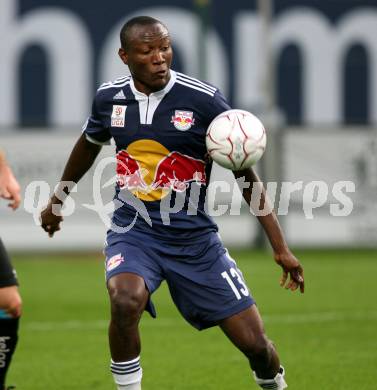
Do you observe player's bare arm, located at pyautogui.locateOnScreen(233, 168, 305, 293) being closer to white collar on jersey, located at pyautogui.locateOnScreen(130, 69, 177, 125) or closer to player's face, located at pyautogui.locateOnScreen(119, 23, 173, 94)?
white collar on jersey, located at pyautogui.locateOnScreen(130, 69, 177, 125)

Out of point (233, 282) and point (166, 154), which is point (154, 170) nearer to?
point (166, 154)

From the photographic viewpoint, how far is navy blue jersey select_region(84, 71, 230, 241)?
24.0ft

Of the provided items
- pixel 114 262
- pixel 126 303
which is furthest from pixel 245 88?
pixel 126 303

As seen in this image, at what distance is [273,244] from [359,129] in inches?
661

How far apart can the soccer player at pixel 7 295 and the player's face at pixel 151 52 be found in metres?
1.10

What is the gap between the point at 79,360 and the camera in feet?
33.9

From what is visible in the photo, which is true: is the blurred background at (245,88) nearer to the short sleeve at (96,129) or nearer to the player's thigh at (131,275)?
the short sleeve at (96,129)

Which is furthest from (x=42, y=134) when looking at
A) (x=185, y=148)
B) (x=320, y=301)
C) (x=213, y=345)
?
(x=185, y=148)

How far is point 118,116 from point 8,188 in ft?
2.82

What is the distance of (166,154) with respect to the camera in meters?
7.32

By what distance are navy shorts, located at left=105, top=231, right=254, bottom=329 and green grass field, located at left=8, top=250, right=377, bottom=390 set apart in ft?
5.66

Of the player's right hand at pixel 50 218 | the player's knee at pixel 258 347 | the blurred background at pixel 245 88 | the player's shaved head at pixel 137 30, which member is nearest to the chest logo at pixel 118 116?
the player's shaved head at pixel 137 30

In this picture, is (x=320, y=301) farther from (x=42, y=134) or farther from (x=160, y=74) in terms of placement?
(x=42, y=134)

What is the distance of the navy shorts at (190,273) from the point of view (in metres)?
7.16
